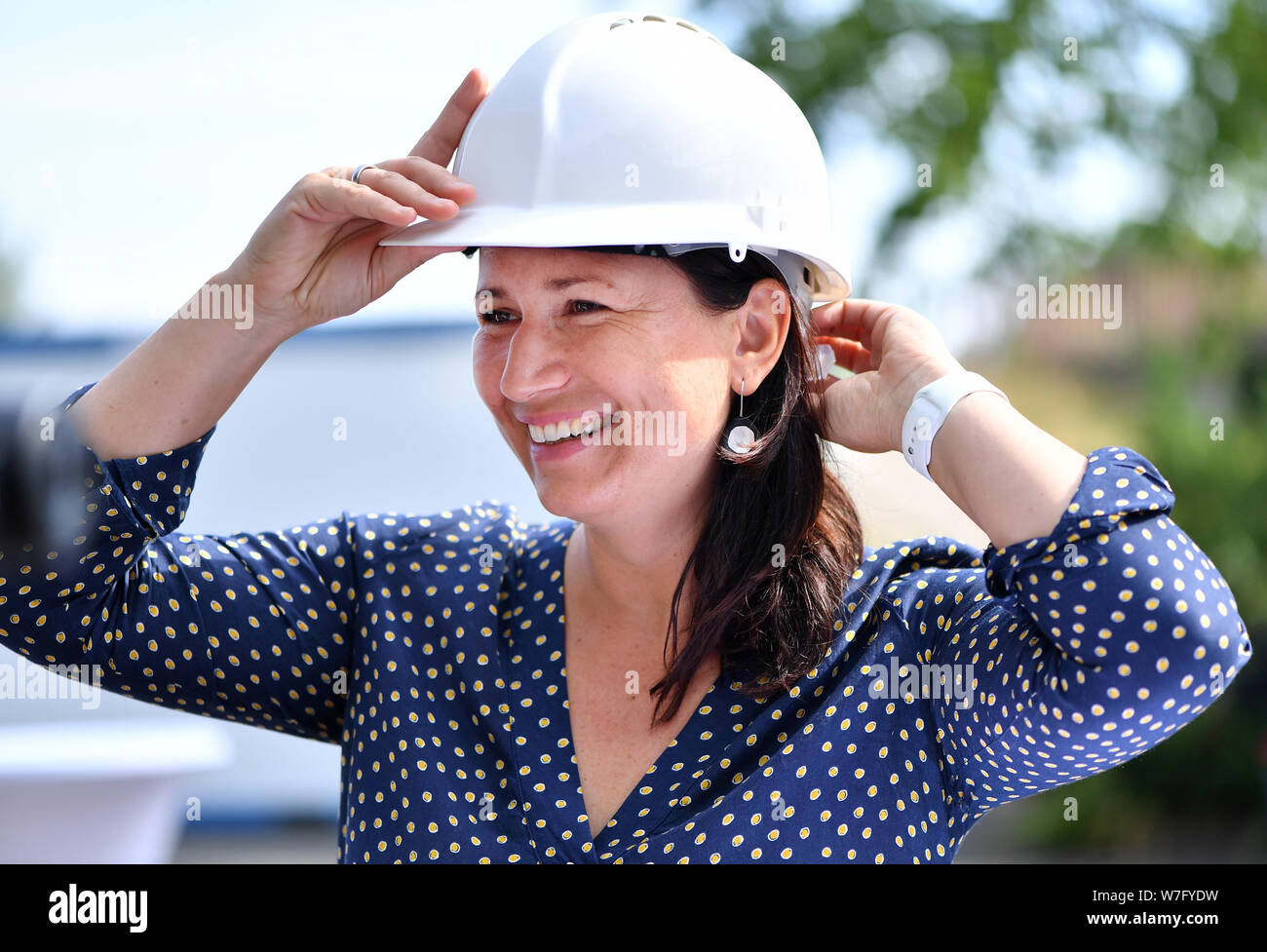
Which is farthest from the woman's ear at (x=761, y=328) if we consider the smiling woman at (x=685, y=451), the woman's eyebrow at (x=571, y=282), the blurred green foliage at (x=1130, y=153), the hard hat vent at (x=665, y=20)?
the blurred green foliage at (x=1130, y=153)

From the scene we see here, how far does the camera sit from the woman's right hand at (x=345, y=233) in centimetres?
157

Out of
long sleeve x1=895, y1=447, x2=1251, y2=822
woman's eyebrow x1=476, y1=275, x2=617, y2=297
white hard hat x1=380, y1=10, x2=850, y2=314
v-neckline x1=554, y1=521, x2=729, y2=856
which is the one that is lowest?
v-neckline x1=554, y1=521, x2=729, y2=856

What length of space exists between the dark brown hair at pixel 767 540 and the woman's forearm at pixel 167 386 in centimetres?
59

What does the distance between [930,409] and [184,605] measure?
1.03 meters

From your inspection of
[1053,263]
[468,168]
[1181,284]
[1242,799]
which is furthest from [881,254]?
[468,168]

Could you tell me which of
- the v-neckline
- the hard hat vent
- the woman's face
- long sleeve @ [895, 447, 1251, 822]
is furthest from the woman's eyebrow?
long sleeve @ [895, 447, 1251, 822]

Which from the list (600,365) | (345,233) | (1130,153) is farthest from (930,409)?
(1130,153)

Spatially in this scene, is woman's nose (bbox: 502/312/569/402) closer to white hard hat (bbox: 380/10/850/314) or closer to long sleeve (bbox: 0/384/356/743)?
white hard hat (bbox: 380/10/850/314)

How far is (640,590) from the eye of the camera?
1762 millimetres

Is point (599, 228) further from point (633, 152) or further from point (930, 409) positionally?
point (930, 409)

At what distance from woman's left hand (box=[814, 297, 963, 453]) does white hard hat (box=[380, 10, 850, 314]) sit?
158 mm

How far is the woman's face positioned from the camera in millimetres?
1564

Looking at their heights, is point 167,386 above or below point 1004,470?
above

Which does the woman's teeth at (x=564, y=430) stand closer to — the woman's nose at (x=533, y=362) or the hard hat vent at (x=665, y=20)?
the woman's nose at (x=533, y=362)
